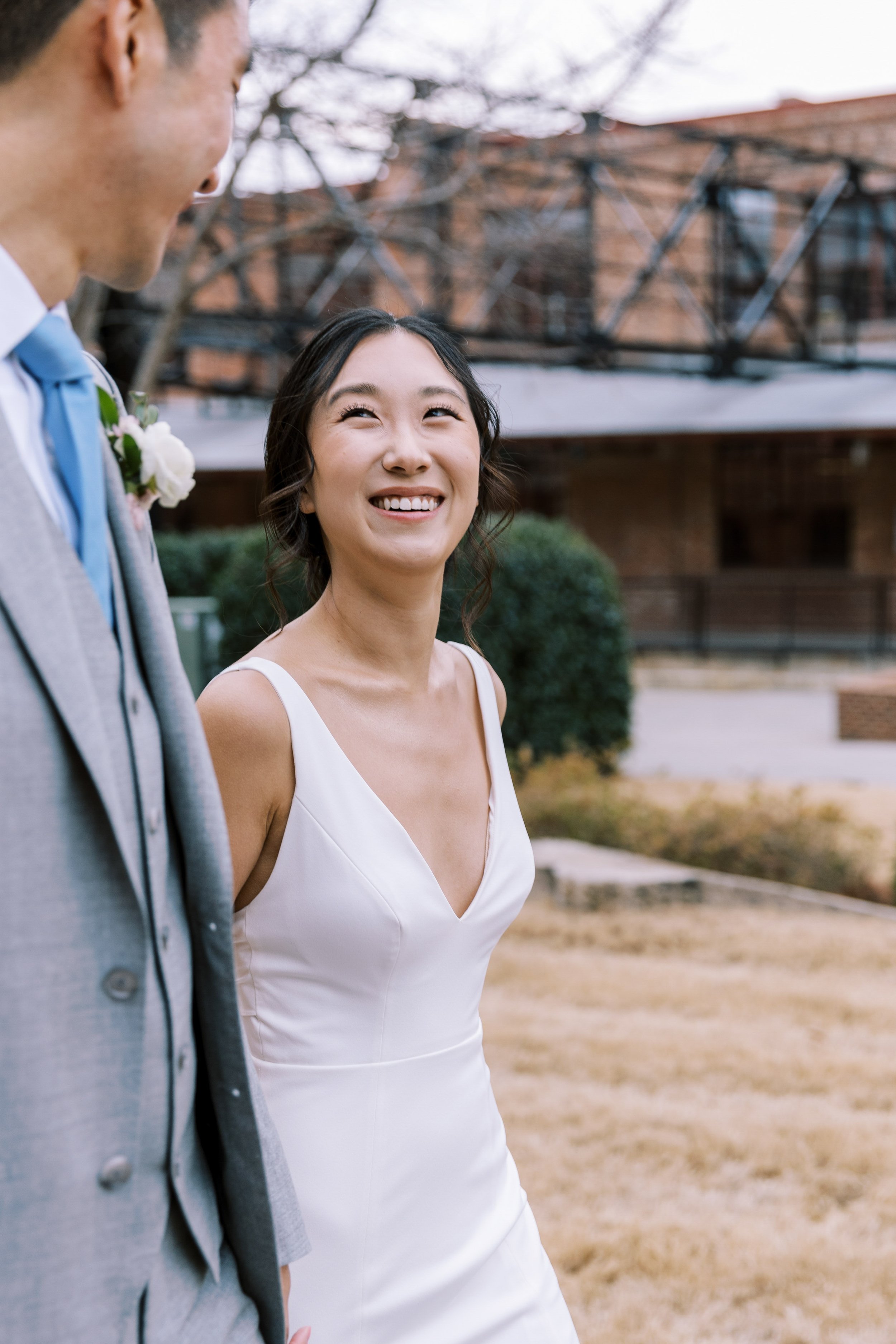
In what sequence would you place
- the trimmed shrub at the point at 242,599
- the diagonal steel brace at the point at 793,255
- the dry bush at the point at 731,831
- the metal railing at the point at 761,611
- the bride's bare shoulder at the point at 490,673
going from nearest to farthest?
the bride's bare shoulder at the point at 490,673, the dry bush at the point at 731,831, the trimmed shrub at the point at 242,599, the diagonal steel brace at the point at 793,255, the metal railing at the point at 761,611

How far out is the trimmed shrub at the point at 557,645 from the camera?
10664 millimetres

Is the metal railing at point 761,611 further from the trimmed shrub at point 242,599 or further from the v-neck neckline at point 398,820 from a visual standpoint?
the v-neck neckline at point 398,820

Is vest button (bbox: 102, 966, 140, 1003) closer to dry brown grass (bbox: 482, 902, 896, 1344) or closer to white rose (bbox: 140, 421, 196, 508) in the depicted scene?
white rose (bbox: 140, 421, 196, 508)

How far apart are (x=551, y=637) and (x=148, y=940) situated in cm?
970

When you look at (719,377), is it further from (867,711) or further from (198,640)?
(198,640)

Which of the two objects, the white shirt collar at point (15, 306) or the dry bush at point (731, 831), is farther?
the dry bush at point (731, 831)

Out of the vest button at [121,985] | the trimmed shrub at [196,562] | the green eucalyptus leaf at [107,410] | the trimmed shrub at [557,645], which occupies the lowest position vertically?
the trimmed shrub at [557,645]

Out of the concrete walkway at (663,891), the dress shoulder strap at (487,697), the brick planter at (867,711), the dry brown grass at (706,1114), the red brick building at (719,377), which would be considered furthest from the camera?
the red brick building at (719,377)

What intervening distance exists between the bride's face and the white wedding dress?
248mm

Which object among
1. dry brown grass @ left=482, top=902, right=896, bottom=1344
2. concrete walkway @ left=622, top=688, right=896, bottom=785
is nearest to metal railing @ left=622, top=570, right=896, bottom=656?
concrete walkway @ left=622, top=688, right=896, bottom=785

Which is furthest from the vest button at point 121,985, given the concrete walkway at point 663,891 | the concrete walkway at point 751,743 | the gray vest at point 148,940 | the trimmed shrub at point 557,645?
the concrete walkway at point 751,743

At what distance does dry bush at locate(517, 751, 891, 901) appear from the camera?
755 cm

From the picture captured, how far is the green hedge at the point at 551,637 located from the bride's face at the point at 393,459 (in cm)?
816

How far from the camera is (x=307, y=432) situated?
2064mm
